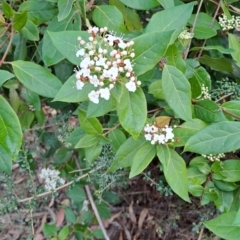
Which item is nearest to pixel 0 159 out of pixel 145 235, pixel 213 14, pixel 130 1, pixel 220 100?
pixel 130 1

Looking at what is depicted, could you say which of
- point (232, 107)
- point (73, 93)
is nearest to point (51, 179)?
point (73, 93)

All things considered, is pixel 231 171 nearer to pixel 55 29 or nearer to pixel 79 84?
pixel 79 84

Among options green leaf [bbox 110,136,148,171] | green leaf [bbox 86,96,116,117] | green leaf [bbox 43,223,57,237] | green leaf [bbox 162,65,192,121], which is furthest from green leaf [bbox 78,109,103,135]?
green leaf [bbox 43,223,57,237]

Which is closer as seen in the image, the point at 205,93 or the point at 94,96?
the point at 94,96

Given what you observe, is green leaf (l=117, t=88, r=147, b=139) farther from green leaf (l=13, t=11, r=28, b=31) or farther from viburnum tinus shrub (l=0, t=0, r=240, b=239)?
green leaf (l=13, t=11, r=28, b=31)

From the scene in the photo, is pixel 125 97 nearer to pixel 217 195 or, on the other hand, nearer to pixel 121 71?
pixel 121 71

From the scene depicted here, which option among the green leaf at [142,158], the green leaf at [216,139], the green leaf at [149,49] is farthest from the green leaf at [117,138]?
the green leaf at [149,49]
